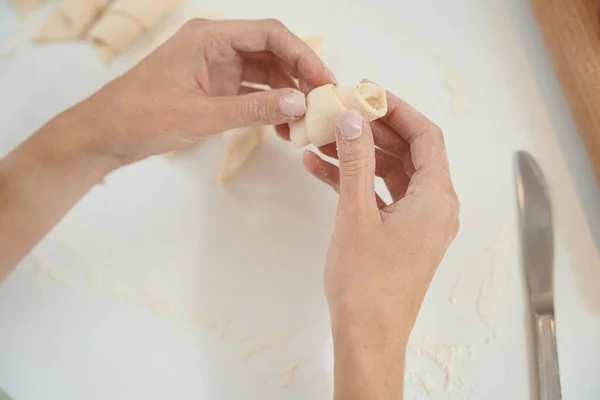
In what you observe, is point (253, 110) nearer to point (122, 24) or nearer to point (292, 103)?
point (292, 103)

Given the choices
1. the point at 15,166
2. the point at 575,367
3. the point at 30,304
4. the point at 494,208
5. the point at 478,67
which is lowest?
the point at 575,367

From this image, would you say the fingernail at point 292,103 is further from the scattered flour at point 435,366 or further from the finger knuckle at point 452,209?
the scattered flour at point 435,366

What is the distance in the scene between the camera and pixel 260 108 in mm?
817

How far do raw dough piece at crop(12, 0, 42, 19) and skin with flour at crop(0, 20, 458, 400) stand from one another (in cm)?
43

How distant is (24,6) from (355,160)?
34.1 inches

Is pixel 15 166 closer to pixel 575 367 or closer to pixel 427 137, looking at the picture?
pixel 427 137

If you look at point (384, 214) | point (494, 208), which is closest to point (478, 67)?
point (494, 208)

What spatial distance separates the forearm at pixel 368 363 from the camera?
2.10ft

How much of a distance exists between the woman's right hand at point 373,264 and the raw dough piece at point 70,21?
2.30 ft

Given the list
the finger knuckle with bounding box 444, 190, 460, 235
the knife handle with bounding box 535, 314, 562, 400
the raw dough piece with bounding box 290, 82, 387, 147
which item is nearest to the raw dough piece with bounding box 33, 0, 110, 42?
the raw dough piece with bounding box 290, 82, 387, 147

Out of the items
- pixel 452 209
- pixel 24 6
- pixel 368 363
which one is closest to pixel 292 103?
pixel 452 209

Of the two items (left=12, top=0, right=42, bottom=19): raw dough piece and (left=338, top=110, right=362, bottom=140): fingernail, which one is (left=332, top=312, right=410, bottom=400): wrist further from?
(left=12, top=0, right=42, bottom=19): raw dough piece

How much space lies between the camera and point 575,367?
0.86 meters

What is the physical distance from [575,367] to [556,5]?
595 mm
